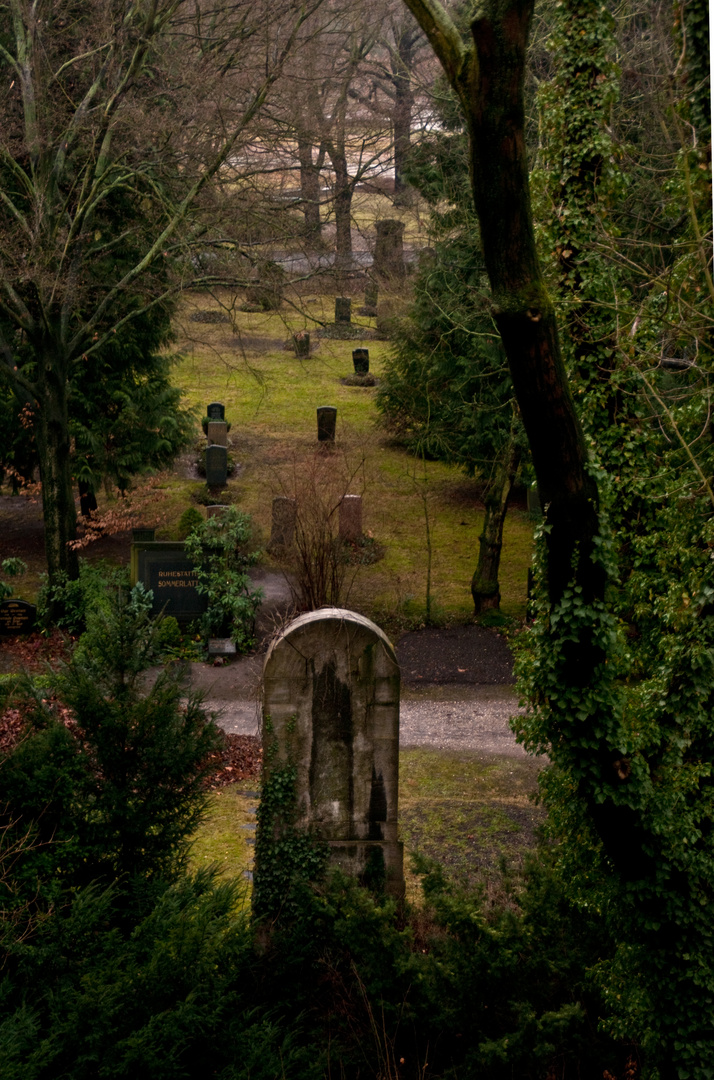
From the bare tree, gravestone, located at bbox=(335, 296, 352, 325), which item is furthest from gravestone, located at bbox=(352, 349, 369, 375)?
the bare tree

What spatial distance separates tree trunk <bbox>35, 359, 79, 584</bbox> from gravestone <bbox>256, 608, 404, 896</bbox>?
884 centimetres

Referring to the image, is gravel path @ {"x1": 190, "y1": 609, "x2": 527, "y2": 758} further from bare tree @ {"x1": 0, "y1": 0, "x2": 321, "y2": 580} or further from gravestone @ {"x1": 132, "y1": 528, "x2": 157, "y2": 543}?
bare tree @ {"x1": 0, "y1": 0, "x2": 321, "y2": 580}

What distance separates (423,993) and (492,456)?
1365 cm

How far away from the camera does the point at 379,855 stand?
296 inches

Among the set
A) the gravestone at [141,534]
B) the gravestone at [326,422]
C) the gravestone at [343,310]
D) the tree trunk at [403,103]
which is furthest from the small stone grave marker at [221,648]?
the gravestone at [343,310]

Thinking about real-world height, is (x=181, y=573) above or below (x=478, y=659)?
above

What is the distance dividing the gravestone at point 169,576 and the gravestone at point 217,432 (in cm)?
744

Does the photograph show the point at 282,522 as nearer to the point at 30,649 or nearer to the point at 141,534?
the point at 141,534

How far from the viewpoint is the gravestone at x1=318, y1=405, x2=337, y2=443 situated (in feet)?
77.1

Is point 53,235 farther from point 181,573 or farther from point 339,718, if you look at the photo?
point 339,718

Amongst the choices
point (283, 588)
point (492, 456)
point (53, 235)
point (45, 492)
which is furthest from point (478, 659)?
point (53, 235)

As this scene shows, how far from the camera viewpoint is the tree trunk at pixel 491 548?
1608 cm

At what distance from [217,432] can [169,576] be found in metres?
7.74

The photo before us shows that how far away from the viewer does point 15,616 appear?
49.6ft
